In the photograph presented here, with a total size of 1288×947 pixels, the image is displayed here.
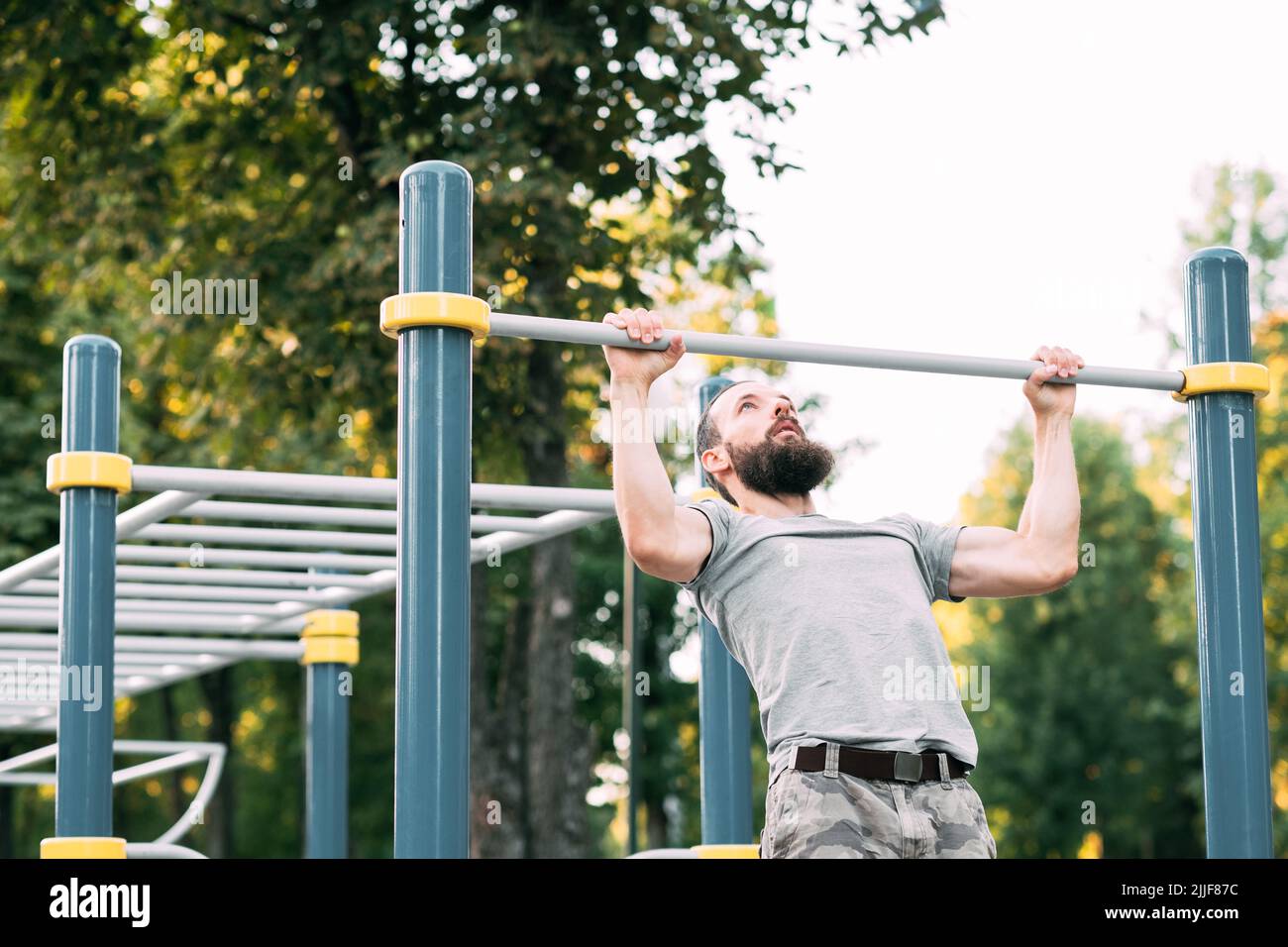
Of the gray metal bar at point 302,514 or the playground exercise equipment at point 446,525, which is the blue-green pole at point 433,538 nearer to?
the playground exercise equipment at point 446,525

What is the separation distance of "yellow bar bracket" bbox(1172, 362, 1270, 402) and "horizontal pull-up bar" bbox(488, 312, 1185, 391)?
1.1 inches

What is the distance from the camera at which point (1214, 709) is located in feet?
11.9

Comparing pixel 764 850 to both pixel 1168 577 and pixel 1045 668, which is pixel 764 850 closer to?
pixel 1045 668

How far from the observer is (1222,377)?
12.3ft

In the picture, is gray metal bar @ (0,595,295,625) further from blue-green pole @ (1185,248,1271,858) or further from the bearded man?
blue-green pole @ (1185,248,1271,858)

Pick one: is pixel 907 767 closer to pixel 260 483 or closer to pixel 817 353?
pixel 817 353

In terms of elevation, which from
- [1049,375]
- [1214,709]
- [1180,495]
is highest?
[1180,495]

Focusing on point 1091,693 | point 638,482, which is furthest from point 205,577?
point 1091,693

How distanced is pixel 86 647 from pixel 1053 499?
8.24 feet

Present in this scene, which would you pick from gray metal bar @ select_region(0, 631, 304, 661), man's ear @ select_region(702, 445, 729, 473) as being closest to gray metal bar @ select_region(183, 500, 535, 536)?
man's ear @ select_region(702, 445, 729, 473)

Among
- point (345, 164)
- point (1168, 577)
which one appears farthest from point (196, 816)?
point (1168, 577)

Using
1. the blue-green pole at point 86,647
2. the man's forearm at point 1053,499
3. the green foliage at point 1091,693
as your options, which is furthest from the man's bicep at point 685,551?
the green foliage at point 1091,693

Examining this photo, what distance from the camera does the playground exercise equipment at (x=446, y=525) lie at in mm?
2953
